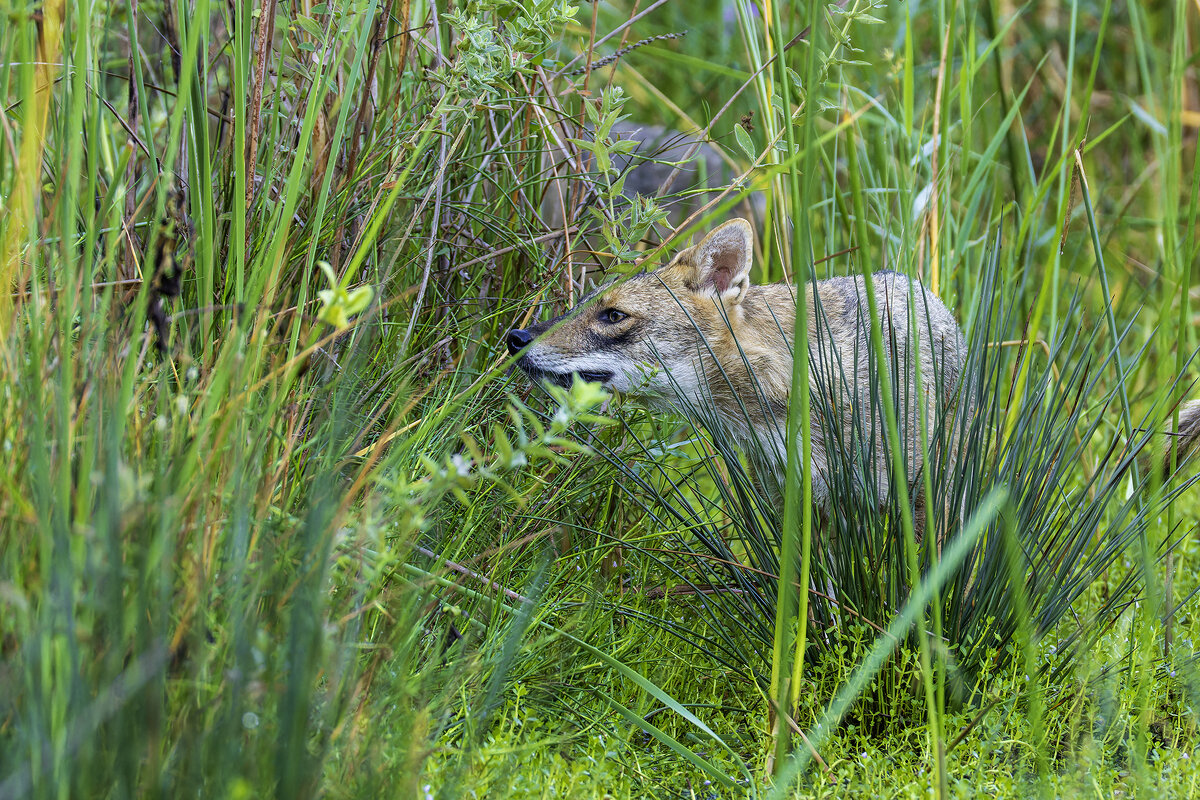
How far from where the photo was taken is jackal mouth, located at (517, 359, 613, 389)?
269 centimetres

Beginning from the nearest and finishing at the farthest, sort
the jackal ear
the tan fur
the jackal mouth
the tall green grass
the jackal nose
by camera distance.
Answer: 1. the tall green grass
2. the jackal nose
3. the jackal mouth
4. the tan fur
5. the jackal ear

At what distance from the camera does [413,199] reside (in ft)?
8.16

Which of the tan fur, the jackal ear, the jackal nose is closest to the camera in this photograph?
the jackal nose

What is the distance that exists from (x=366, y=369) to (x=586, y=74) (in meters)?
0.98

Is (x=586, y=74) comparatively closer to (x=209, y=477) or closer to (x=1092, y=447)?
(x=209, y=477)

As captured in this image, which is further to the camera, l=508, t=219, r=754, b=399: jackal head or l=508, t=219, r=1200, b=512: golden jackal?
l=508, t=219, r=754, b=399: jackal head

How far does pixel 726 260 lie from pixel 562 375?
643mm

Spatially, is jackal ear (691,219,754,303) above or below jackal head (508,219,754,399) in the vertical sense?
above

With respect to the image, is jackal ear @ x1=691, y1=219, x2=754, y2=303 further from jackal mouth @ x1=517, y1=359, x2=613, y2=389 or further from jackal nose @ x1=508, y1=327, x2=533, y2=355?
jackal nose @ x1=508, y1=327, x2=533, y2=355

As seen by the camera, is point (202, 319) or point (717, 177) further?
point (717, 177)

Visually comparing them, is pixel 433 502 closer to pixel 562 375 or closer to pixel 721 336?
pixel 562 375

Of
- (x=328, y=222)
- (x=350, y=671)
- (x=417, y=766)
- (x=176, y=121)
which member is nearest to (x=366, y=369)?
(x=328, y=222)

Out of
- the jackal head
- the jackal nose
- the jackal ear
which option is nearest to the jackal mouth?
the jackal head

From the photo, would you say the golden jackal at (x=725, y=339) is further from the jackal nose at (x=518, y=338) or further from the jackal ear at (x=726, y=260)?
the jackal nose at (x=518, y=338)
